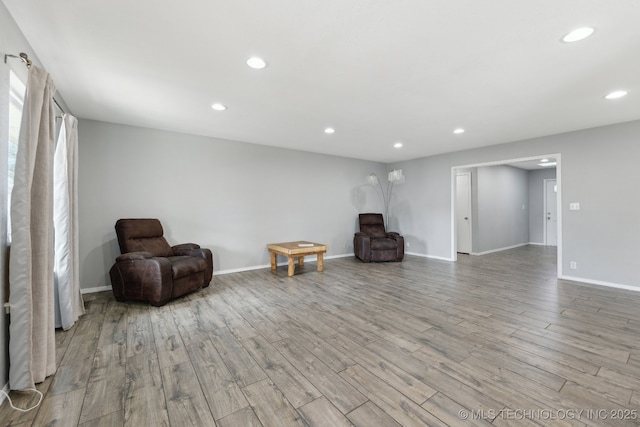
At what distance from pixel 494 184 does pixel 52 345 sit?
8.75m

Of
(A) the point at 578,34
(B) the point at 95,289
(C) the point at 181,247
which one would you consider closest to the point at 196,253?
(C) the point at 181,247

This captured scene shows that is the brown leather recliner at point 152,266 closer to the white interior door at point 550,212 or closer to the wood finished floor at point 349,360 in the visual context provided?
the wood finished floor at point 349,360

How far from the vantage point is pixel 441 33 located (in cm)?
190

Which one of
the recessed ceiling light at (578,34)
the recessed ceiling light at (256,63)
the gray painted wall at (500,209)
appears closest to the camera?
the recessed ceiling light at (578,34)

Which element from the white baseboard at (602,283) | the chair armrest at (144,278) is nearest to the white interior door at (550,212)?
the white baseboard at (602,283)

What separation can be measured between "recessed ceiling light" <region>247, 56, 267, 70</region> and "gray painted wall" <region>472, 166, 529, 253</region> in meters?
6.36

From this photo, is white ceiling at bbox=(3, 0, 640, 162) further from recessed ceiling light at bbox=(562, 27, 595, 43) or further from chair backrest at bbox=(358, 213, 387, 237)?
chair backrest at bbox=(358, 213, 387, 237)

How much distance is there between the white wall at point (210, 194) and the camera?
12.6ft

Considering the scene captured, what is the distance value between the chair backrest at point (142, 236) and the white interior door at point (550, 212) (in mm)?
10084

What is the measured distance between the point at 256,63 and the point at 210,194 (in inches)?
115

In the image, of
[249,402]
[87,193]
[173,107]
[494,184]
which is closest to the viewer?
[249,402]

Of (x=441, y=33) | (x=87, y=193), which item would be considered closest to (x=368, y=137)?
(x=441, y=33)

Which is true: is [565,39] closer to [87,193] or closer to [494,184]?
[87,193]

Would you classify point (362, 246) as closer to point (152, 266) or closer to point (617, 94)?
point (152, 266)
